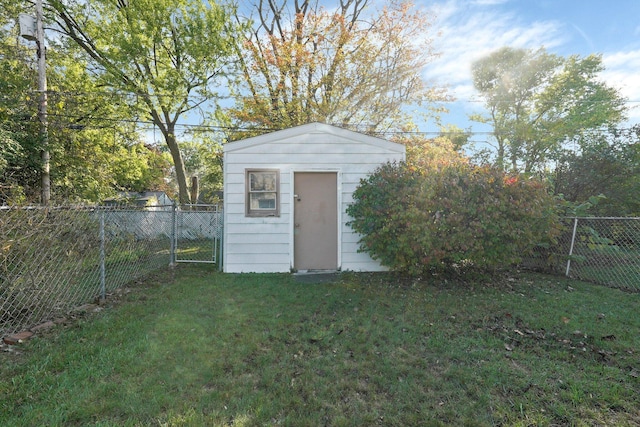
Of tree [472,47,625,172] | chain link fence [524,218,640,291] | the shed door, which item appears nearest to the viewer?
chain link fence [524,218,640,291]

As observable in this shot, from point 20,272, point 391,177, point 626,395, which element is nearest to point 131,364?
point 20,272

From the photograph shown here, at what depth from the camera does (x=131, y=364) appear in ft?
8.29

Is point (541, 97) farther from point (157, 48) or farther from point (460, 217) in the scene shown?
point (157, 48)

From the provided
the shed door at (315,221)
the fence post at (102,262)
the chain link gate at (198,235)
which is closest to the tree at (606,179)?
the shed door at (315,221)

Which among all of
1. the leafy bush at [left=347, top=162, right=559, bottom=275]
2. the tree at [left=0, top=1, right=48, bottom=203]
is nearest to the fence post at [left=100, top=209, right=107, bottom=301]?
the leafy bush at [left=347, top=162, right=559, bottom=275]

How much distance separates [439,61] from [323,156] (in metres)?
10.8

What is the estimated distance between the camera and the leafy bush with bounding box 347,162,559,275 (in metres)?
4.91

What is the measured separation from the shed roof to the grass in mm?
3113

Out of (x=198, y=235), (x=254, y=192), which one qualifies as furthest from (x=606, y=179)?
(x=198, y=235)

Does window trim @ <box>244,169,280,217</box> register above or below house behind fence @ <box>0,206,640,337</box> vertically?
above

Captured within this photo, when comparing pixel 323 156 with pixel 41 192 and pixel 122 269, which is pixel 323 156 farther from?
pixel 41 192

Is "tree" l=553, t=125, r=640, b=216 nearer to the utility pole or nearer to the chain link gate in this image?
the chain link gate

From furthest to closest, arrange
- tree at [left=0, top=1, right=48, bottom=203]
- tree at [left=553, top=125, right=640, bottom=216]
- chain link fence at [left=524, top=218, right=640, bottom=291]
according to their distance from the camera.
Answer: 1. tree at [left=0, top=1, right=48, bottom=203]
2. tree at [left=553, top=125, right=640, bottom=216]
3. chain link fence at [left=524, top=218, right=640, bottom=291]

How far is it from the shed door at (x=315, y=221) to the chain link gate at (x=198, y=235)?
189cm
